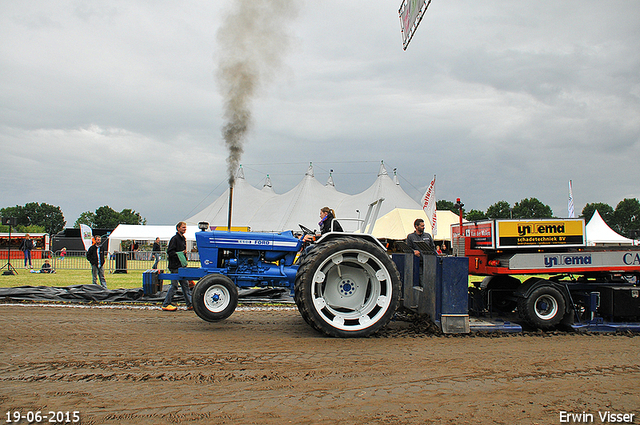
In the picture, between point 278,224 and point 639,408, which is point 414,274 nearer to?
point 639,408

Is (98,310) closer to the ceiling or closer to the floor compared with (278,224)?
closer to the floor

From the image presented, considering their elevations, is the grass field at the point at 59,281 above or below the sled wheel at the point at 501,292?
below

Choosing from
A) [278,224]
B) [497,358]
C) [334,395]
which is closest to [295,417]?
[334,395]

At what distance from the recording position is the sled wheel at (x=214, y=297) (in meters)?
4.99

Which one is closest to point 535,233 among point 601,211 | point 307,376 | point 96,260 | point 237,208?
point 307,376

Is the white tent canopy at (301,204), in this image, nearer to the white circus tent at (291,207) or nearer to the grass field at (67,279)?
the white circus tent at (291,207)

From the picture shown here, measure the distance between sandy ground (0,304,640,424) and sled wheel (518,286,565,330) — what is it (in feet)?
0.81

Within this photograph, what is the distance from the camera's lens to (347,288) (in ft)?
16.3

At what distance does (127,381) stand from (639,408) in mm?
3621

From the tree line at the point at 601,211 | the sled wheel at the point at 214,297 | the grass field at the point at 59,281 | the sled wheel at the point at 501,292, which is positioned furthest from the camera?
the tree line at the point at 601,211

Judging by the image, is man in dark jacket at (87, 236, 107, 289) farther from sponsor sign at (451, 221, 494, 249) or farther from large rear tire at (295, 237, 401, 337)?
sponsor sign at (451, 221, 494, 249)

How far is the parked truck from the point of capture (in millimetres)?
5086

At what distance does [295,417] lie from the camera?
255 centimetres

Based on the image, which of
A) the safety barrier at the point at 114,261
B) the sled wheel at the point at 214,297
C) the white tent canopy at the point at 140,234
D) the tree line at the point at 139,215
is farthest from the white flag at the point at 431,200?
the tree line at the point at 139,215
